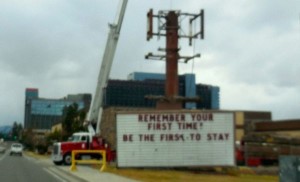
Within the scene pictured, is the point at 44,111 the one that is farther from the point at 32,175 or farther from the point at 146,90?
the point at 32,175

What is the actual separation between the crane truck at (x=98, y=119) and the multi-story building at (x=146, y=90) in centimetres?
4734

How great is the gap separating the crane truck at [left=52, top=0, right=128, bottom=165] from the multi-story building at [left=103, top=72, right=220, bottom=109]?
4734 centimetres

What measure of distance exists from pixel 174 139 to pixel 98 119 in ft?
38.5

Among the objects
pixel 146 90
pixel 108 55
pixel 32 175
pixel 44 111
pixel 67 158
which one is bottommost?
pixel 32 175

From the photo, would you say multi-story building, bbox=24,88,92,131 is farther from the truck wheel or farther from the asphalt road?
the asphalt road

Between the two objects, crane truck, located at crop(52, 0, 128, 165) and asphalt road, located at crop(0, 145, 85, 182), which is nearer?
asphalt road, located at crop(0, 145, 85, 182)

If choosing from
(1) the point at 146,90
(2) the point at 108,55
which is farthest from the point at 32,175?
(1) the point at 146,90

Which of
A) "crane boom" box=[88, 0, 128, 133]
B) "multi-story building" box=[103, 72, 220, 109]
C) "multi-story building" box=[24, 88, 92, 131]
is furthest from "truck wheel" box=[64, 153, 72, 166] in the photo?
"multi-story building" box=[24, 88, 92, 131]

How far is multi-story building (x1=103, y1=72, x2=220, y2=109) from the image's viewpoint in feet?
329

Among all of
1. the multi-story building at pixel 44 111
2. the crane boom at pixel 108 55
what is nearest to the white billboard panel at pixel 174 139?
the crane boom at pixel 108 55

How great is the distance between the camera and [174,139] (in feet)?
118

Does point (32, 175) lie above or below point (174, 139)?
below

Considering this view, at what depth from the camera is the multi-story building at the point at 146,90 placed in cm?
10019

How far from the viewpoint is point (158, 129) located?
1417 inches
